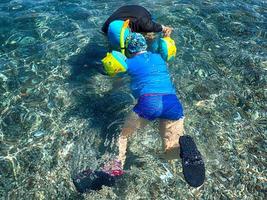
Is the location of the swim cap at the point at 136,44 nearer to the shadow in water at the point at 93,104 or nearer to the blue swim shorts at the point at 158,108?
the shadow in water at the point at 93,104

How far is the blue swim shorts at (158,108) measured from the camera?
5418 millimetres

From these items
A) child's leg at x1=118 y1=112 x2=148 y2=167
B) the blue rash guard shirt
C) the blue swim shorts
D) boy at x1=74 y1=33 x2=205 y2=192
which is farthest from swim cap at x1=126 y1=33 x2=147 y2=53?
child's leg at x1=118 y1=112 x2=148 y2=167

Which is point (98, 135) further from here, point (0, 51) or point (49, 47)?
point (0, 51)

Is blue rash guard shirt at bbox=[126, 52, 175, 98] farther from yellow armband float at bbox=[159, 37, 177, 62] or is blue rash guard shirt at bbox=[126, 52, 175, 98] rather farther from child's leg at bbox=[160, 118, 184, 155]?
child's leg at bbox=[160, 118, 184, 155]

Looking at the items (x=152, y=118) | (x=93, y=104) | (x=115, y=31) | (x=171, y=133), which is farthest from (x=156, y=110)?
(x=115, y=31)

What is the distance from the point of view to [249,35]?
8719mm

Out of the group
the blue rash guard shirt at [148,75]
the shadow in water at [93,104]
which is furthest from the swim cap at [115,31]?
→ the shadow in water at [93,104]

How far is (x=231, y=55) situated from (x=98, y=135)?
3786 millimetres

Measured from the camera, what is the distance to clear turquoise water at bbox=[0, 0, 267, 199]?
5.34 metres

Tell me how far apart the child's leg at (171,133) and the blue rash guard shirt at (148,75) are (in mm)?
510

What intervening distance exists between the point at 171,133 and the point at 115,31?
7.67 feet

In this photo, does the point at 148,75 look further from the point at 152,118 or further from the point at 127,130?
the point at 127,130

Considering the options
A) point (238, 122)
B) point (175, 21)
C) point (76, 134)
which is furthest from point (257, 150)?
point (175, 21)

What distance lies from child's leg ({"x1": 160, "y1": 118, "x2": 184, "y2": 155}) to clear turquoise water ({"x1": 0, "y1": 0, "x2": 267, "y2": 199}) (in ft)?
0.95
